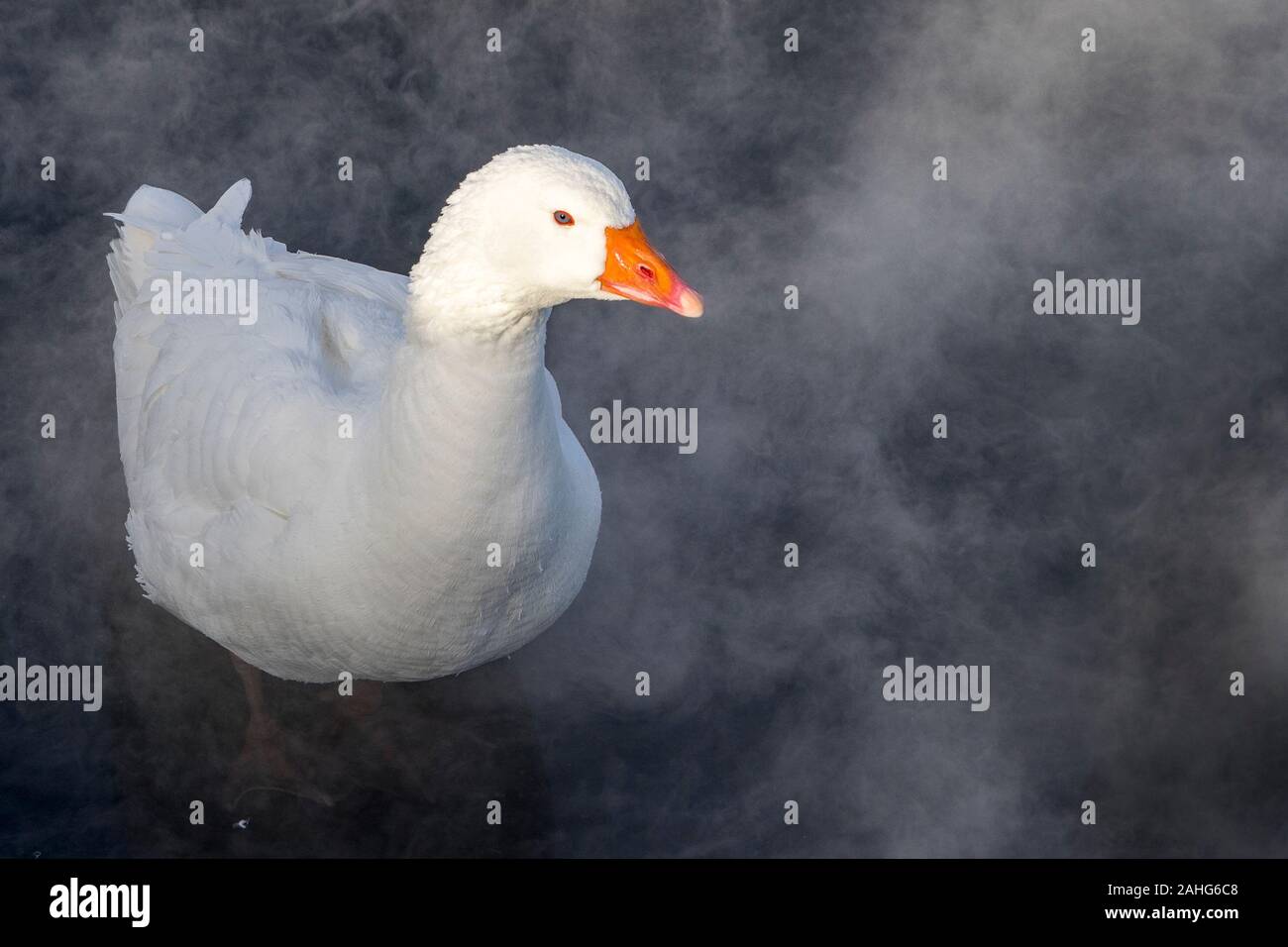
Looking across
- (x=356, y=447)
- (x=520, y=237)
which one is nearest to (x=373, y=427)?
(x=356, y=447)

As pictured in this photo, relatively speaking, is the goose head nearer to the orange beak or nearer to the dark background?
the orange beak

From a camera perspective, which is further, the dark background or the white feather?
the dark background

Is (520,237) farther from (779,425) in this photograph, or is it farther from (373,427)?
(779,425)

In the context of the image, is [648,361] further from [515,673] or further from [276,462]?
[276,462]

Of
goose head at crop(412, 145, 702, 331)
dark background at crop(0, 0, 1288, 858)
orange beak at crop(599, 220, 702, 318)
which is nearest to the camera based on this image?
goose head at crop(412, 145, 702, 331)

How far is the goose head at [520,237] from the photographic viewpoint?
3.40 meters

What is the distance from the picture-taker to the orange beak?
3518mm

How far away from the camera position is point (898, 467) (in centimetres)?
567

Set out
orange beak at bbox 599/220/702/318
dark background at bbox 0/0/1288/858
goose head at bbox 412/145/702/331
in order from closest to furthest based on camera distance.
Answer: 1. goose head at bbox 412/145/702/331
2. orange beak at bbox 599/220/702/318
3. dark background at bbox 0/0/1288/858

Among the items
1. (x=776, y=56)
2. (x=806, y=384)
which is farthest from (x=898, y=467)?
(x=776, y=56)

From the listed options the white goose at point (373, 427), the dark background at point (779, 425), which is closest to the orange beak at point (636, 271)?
the white goose at point (373, 427)

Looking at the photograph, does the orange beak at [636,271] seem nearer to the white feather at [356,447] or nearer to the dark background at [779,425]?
the white feather at [356,447]

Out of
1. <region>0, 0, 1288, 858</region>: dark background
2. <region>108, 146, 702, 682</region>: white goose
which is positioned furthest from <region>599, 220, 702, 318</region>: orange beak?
<region>0, 0, 1288, 858</region>: dark background

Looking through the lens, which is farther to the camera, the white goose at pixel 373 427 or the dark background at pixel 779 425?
the dark background at pixel 779 425
